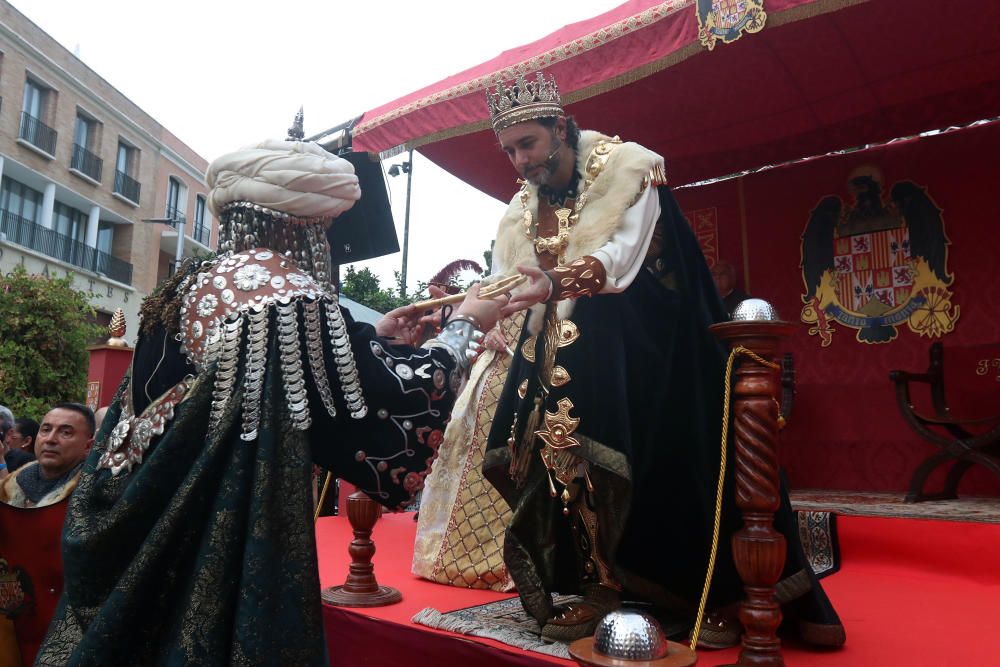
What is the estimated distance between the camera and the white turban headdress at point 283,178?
5.78 ft

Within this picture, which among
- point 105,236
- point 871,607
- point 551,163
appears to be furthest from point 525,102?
point 105,236

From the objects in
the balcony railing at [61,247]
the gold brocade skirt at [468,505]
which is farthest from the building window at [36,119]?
the gold brocade skirt at [468,505]

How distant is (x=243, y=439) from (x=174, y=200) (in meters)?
23.9

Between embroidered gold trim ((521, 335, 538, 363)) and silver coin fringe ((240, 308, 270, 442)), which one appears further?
embroidered gold trim ((521, 335, 538, 363))

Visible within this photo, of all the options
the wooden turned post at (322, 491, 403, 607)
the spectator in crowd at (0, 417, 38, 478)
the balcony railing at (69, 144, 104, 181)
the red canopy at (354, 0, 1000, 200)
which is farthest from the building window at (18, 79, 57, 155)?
the wooden turned post at (322, 491, 403, 607)

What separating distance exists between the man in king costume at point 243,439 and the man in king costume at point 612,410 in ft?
1.45

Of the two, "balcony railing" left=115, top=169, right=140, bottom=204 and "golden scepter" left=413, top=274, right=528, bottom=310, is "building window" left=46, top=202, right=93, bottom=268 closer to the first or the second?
"balcony railing" left=115, top=169, right=140, bottom=204

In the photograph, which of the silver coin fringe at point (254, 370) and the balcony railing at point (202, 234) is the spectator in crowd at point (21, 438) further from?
the balcony railing at point (202, 234)

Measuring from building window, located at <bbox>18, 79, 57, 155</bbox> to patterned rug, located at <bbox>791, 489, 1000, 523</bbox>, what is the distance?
19004mm

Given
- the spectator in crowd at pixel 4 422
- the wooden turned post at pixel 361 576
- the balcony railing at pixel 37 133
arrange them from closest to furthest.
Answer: the wooden turned post at pixel 361 576 < the spectator in crowd at pixel 4 422 < the balcony railing at pixel 37 133

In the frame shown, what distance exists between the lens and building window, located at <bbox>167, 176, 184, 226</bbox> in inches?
883

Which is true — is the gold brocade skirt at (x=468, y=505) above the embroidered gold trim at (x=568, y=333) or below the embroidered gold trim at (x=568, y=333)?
below

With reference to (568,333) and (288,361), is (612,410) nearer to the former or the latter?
(568,333)

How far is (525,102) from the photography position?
93.8 inches
